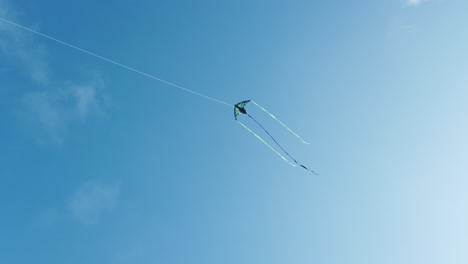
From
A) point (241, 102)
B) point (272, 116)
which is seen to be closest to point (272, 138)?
point (272, 116)

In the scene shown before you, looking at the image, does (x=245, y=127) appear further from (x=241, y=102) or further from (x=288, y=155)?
(x=288, y=155)

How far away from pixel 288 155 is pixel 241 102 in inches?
226

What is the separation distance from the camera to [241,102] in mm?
29875

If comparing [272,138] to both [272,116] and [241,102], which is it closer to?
[272,116]

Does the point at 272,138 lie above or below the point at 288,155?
above

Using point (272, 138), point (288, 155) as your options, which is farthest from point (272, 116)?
point (288, 155)

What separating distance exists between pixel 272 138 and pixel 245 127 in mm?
2589

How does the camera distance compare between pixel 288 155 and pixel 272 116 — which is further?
pixel 272 116

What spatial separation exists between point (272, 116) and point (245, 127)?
7.89ft

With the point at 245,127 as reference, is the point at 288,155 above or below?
below

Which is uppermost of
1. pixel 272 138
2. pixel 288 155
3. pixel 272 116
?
pixel 272 116

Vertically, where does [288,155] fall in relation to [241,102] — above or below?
below

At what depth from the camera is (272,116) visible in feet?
99.6

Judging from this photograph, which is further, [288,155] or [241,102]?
[241,102]
